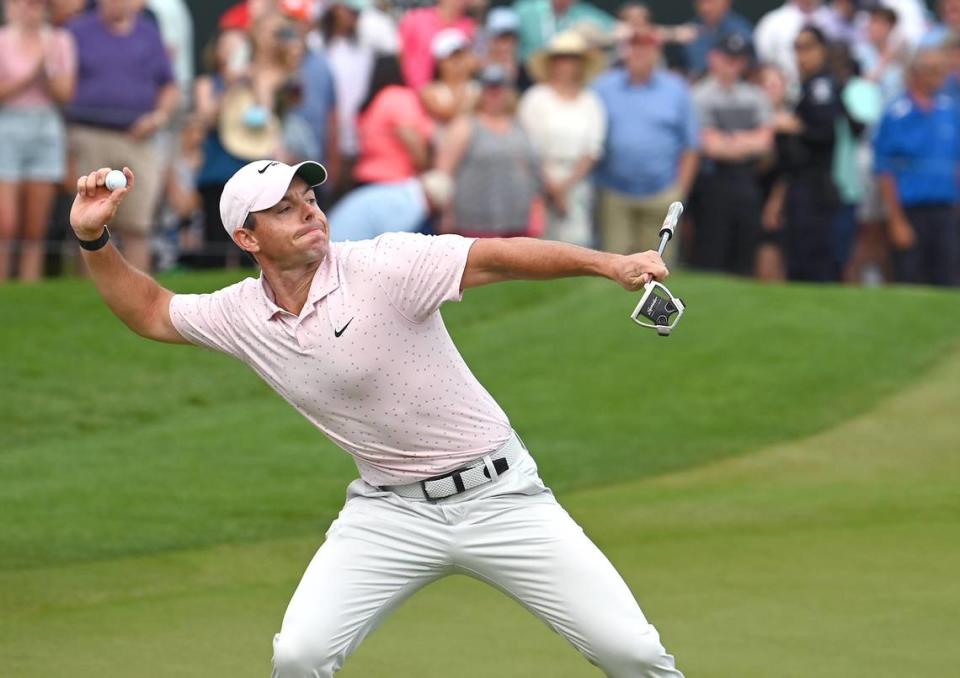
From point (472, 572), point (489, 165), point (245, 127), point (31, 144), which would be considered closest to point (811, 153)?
point (489, 165)

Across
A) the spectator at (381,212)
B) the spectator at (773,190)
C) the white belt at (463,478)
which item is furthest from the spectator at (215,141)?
the white belt at (463,478)

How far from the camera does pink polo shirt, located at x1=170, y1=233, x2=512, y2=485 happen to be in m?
5.17

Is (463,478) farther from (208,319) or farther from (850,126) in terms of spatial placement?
(850,126)

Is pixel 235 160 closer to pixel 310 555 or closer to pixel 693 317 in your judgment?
pixel 693 317

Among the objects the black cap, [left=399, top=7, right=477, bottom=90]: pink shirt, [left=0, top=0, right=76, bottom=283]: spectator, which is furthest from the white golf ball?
the black cap

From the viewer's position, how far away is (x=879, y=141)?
14281 millimetres

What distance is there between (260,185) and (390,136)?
7522 millimetres

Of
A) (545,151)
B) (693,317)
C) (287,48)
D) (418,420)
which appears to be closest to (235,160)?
(287,48)

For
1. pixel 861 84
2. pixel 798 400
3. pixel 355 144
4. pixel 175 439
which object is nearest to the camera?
pixel 175 439

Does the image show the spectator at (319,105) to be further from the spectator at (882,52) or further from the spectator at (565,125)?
the spectator at (882,52)

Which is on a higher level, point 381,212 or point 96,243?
point 96,243

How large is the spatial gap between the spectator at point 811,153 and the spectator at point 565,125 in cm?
167

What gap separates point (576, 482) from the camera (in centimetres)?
963

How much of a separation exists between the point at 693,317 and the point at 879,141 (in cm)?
253
